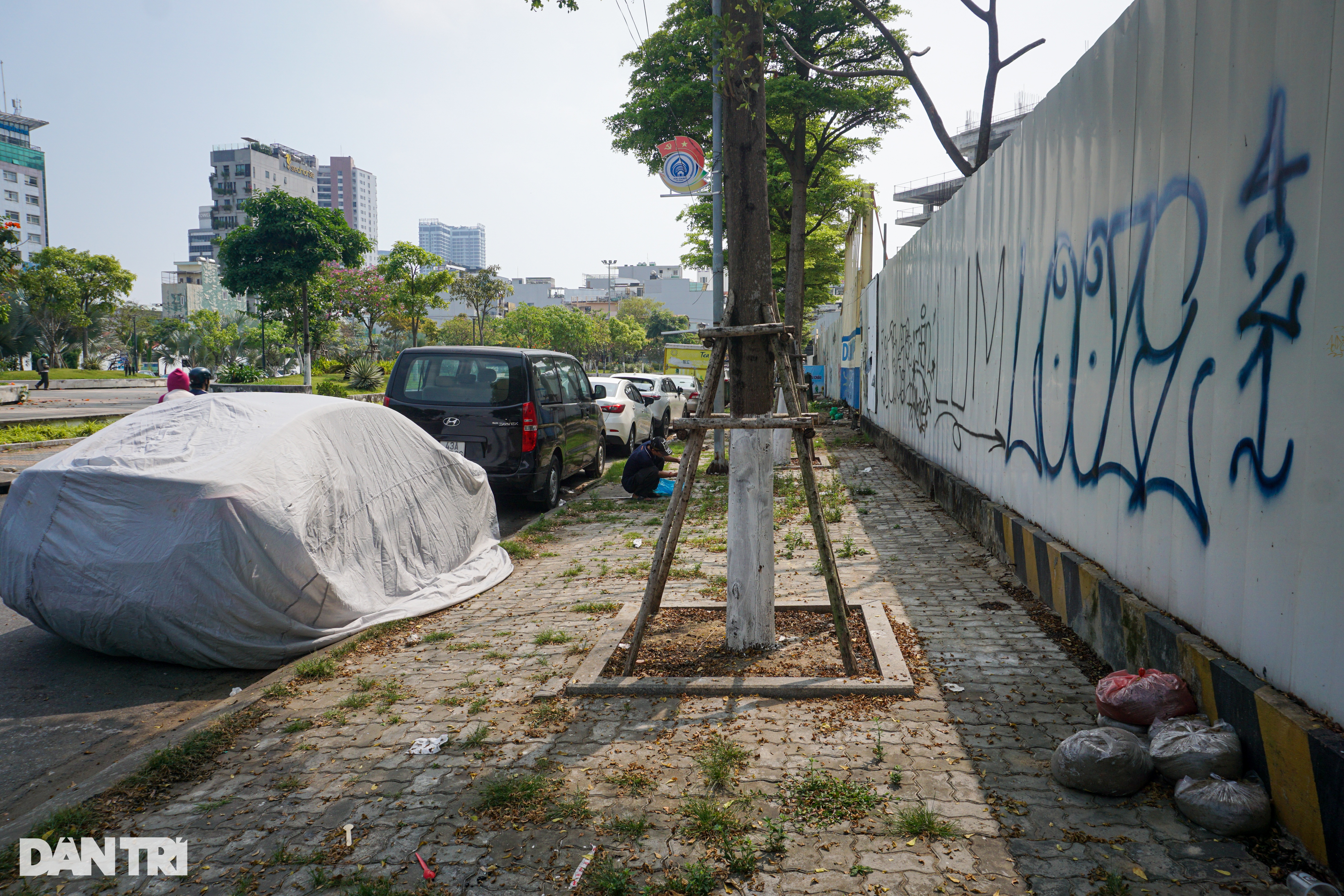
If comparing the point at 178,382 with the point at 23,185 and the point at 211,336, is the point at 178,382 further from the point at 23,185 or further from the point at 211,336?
the point at 23,185

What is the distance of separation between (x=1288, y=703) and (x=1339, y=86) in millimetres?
1935

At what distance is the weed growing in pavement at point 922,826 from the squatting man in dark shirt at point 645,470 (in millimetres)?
7538

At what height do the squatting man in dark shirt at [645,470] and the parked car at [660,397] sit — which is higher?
the parked car at [660,397]

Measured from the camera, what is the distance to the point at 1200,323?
11.3ft

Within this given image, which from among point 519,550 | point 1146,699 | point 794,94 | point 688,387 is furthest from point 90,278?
point 1146,699

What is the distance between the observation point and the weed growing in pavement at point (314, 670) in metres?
4.39

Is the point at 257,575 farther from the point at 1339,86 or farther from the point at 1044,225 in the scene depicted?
the point at 1044,225

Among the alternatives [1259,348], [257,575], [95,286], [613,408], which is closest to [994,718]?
[1259,348]

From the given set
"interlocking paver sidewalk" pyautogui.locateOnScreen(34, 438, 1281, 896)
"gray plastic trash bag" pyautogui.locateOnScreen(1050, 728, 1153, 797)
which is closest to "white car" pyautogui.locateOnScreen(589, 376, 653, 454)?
"interlocking paver sidewalk" pyautogui.locateOnScreen(34, 438, 1281, 896)

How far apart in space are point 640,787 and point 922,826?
102 centimetres

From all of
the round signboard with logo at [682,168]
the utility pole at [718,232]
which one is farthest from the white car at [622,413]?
the round signboard with logo at [682,168]

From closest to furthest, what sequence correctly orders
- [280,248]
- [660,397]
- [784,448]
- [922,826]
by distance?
1. [922,826]
2. [784,448]
3. [660,397]
4. [280,248]

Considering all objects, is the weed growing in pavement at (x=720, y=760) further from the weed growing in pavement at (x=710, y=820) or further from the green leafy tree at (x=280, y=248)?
the green leafy tree at (x=280, y=248)

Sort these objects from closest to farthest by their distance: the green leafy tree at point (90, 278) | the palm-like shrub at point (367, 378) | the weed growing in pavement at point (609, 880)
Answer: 1. the weed growing in pavement at point (609, 880)
2. the palm-like shrub at point (367, 378)
3. the green leafy tree at point (90, 278)
